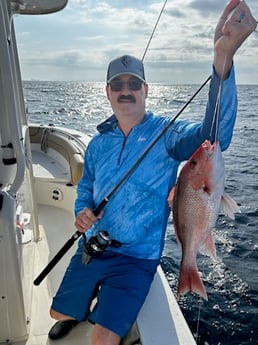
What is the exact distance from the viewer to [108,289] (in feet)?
7.19

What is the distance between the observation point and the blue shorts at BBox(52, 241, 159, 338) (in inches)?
81.9

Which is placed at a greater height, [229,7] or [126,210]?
[229,7]

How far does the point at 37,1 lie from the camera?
2811 millimetres

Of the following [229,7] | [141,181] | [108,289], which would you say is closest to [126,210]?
[141,181]

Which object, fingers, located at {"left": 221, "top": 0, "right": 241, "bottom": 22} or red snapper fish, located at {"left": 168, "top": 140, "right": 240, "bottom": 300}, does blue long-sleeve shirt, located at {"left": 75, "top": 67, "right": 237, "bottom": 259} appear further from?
fingers, located at {"left": 221, "top": 0, "right": 241, "bottom": 22}

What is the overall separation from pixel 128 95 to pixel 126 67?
161mm

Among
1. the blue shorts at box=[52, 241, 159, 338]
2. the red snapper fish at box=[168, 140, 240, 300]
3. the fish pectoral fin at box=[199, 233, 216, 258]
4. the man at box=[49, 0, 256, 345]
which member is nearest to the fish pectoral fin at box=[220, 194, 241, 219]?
the red snapper fish at box=[168, 140, 240, 300]

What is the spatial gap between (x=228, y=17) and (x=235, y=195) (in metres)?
6.10

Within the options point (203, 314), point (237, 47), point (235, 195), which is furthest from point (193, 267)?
point (235, 195)

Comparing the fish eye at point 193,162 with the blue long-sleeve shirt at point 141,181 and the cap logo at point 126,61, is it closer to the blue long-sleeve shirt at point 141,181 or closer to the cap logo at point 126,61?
the blue long-sleeve shirt at point 141,181

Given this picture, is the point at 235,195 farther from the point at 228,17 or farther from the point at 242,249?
the point at 228,17

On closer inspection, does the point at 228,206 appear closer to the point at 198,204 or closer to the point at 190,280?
the point at 198,204

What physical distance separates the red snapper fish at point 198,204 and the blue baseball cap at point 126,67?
2.99ft

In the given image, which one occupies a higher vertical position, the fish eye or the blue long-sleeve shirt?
the fish eye
